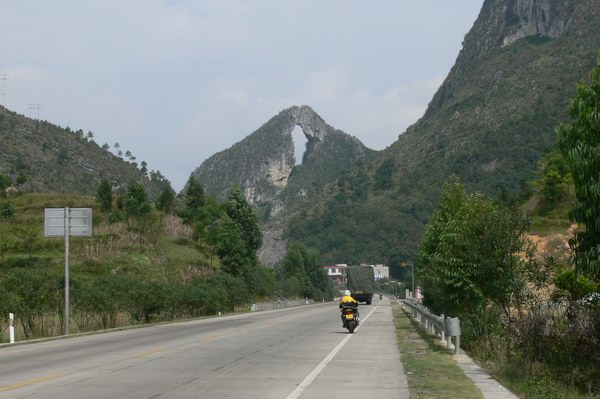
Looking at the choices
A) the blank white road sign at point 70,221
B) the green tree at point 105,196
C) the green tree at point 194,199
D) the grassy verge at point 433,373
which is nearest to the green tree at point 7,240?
the green tree at point 105,196

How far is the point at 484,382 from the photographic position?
15.3 metres

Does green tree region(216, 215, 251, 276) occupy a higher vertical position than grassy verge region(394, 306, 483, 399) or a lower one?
higher

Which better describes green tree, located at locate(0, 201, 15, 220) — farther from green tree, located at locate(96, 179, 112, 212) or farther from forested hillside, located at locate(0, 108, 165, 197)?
forested hillside, located at locate(0, 108, 165, 197)

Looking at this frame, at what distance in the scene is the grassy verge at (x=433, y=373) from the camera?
13797 mm

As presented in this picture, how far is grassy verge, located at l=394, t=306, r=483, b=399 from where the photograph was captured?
13797 millimetres

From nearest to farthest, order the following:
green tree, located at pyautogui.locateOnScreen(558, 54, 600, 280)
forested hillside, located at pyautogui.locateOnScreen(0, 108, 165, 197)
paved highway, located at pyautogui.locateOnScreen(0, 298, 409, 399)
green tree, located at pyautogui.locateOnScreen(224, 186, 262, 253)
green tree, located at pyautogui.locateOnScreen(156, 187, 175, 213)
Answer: green tree, located at pyautogui.locateOnScreen(558, 54, 600, 280)
paved highway, located at pyautogui.locateOnScreen(0, 298, 409, 399)
green tree, located at pyautogui.locateOnScreen(224, 186, 262, 253)
green tree, located at pyautogui.locateOnScreen(156, 187, 175, 213)
forested hillside, located at pyautogui.locateOnScreen(0, 108, 165, 197)

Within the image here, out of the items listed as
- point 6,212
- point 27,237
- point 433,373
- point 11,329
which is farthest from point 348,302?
point 6,212

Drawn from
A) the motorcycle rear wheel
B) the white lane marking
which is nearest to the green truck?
the motorcycle rear wheel

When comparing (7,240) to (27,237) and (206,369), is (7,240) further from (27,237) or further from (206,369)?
(206,369)

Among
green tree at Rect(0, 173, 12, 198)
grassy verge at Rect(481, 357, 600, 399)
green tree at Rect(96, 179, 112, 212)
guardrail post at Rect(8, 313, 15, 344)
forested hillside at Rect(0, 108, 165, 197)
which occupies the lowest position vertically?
grassy verge at Rect(481, 357, 600, 399)

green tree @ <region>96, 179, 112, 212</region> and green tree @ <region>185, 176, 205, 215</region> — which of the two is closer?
green tree @ <region>96, 179, 112, 212</region>

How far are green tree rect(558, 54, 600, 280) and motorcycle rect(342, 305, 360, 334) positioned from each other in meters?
20.4

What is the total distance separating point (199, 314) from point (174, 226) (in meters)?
39.7

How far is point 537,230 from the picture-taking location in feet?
254
